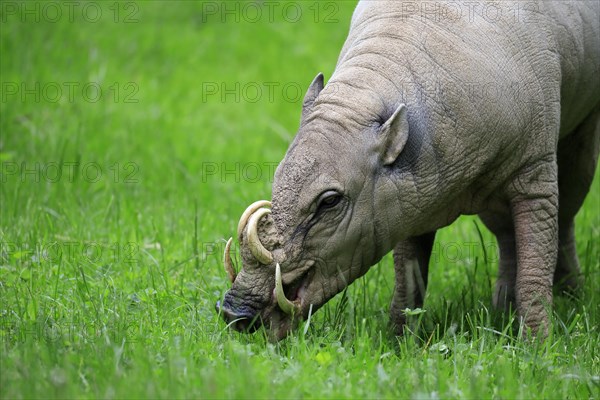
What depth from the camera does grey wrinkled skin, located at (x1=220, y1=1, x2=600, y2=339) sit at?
15.1 ft

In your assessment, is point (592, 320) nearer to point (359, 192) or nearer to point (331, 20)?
point (359, 192)

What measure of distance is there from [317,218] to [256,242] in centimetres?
33

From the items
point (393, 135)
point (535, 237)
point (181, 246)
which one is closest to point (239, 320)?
point (393, 135)

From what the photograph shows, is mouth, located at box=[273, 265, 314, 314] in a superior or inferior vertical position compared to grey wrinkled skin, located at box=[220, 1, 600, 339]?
inferior

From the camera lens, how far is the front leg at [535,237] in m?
5.21

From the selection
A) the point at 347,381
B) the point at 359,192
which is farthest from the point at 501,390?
the point at 359,192

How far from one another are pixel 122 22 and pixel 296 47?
208 cm

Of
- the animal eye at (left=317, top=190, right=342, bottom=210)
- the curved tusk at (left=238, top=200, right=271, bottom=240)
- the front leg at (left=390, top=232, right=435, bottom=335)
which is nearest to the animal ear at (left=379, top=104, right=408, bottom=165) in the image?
the animal eye at (left=317, top=190, right=342, bottom=210)

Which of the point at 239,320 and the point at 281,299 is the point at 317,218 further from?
the point at 239,320

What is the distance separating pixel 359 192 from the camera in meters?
4.65

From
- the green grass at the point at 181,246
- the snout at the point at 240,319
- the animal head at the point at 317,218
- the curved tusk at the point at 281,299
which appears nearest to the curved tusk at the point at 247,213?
the animal head at the point at 317,218

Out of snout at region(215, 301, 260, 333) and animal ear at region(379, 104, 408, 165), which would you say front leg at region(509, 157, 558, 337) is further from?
snout at region(215, 301, 260, 333)

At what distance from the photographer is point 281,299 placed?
453 cm

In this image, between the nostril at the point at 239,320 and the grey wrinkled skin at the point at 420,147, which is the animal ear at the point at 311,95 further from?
the nostril at the point at 239,320
